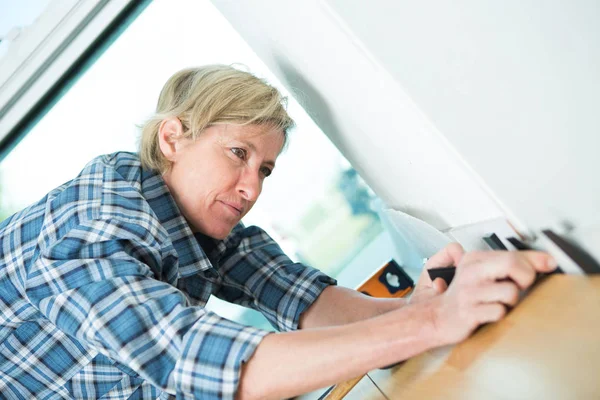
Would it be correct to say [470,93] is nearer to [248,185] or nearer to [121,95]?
[248,185]

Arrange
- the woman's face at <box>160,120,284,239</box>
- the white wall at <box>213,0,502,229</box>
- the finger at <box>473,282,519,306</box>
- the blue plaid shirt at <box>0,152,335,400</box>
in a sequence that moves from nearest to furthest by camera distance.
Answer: the finger at <box>473,282,519,306</box> → the blue plaid shirt at <box>0,152,335,400</box> → the white wall at <box>213,0,502,229</box> → the woman's face at <box>160,120,284,239</box>

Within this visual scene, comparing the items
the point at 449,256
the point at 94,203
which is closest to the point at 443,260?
the point at 449,256

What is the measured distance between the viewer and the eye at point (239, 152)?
3.71 ft

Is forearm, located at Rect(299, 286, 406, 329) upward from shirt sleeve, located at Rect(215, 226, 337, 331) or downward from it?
downward

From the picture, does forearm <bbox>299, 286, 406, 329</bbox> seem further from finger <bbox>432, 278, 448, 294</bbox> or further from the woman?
finger <bbox>432, 278, 448, 294</bbox>

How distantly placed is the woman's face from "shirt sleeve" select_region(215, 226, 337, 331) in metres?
0.19

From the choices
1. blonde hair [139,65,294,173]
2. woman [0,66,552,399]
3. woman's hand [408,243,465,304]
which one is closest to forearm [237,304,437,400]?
woman [0,66,552,399]

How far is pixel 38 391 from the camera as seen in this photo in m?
1.01

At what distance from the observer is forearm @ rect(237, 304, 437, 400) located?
59cm

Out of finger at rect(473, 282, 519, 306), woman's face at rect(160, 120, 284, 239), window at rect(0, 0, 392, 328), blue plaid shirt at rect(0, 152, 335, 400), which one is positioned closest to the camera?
finger at rect(473, 282, 519, 306)

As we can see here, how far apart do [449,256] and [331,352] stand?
24 cm

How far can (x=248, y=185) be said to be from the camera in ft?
3.73

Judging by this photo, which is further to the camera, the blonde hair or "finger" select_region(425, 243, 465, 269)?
the blonde hair

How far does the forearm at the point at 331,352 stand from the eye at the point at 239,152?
0.55 meters
